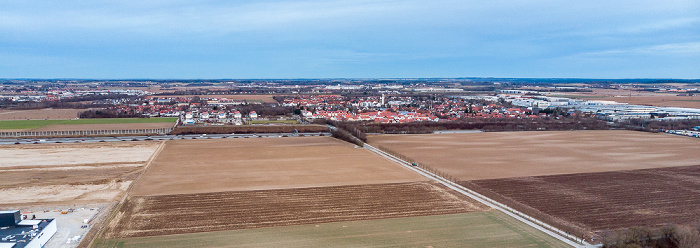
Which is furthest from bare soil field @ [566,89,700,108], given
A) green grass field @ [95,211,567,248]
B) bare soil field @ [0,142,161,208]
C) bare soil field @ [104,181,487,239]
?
bare soil field @ [0,142,161,208]

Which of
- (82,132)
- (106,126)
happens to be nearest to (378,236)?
(82,132)

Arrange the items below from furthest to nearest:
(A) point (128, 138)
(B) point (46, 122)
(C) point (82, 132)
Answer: (B) point (46, 122), (C) point (82, 132), (A) point (128, 138)

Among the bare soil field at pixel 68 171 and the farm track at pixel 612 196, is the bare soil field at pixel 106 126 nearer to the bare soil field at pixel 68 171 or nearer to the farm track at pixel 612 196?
the bare soil field at pixel 68 171

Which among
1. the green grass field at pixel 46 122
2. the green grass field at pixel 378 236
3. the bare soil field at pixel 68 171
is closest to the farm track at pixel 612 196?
the green grass field at pixel 378 236

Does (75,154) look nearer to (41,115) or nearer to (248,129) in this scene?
(248,129)

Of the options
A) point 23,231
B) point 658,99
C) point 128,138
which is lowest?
point 128,138
